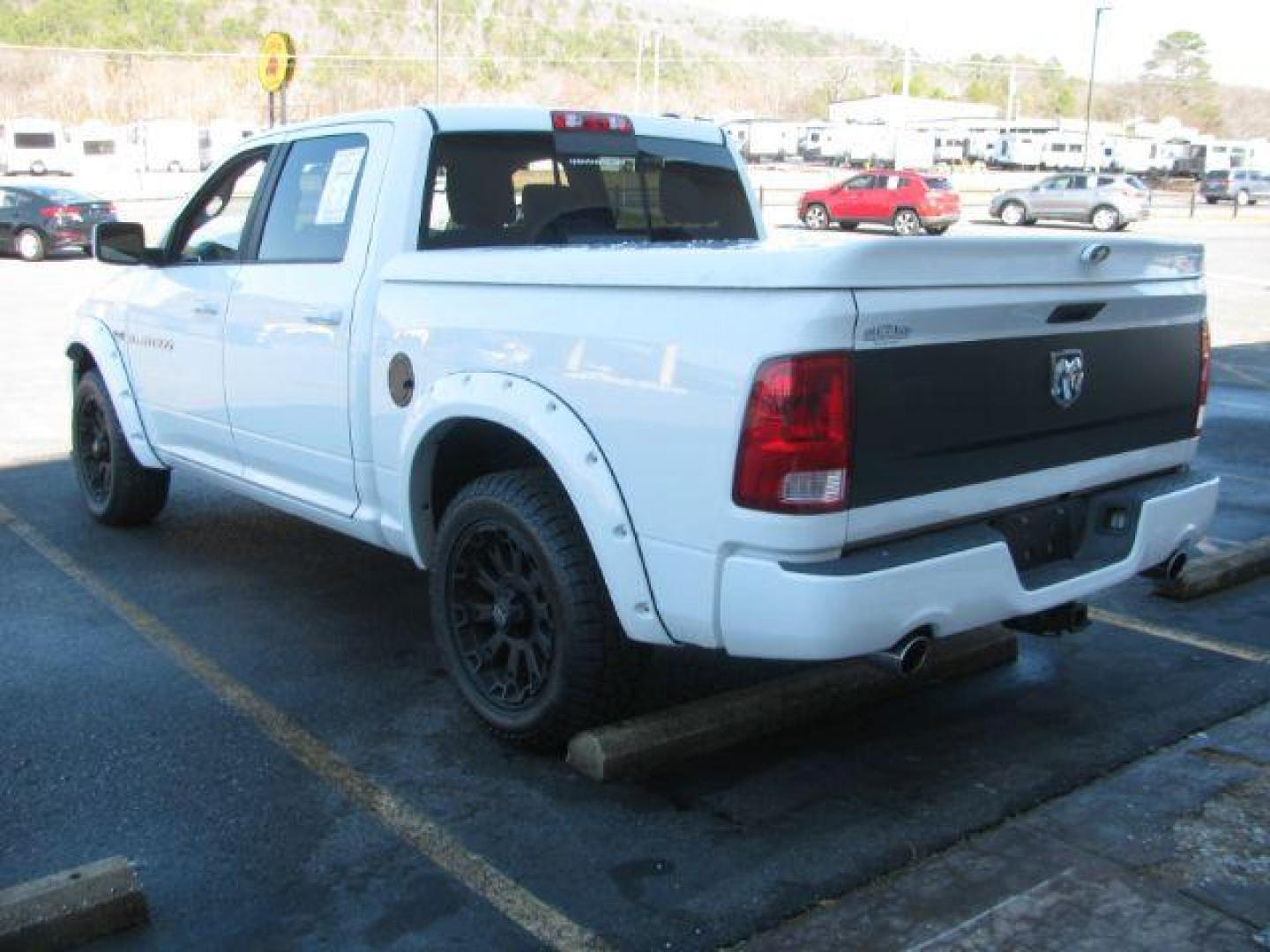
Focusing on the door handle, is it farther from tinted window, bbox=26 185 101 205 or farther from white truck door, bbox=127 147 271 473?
tinted window, bbox=26 185 101 205

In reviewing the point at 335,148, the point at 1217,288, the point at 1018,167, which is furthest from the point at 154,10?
the point at 335,148

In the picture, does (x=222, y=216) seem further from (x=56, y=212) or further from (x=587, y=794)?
(x=56, y=212)

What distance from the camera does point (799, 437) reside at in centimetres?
313

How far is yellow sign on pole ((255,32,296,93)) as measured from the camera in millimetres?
16625

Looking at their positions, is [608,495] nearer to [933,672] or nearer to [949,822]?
[949,822]

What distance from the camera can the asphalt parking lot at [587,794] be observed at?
10.4 feet

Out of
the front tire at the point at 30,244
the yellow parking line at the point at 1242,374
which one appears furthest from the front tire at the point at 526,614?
the front tire at the point at 30,244

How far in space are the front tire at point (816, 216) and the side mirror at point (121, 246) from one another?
1209 inches

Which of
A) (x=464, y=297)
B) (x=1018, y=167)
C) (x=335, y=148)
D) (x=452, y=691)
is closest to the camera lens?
(x=464, y=297)

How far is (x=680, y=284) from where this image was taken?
3.29 metres

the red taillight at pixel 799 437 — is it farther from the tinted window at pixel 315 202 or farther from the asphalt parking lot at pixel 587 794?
the tinted window at pixel 315 202

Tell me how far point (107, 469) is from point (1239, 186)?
189 ft

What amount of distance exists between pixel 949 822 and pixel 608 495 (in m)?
1.31

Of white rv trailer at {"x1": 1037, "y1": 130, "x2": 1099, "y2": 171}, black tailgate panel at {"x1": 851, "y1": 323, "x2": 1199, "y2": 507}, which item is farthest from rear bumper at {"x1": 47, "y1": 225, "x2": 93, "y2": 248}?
white rv trailer at {"x1": 1037, "y1": 130, "x2": 1099, "y2": 171}
